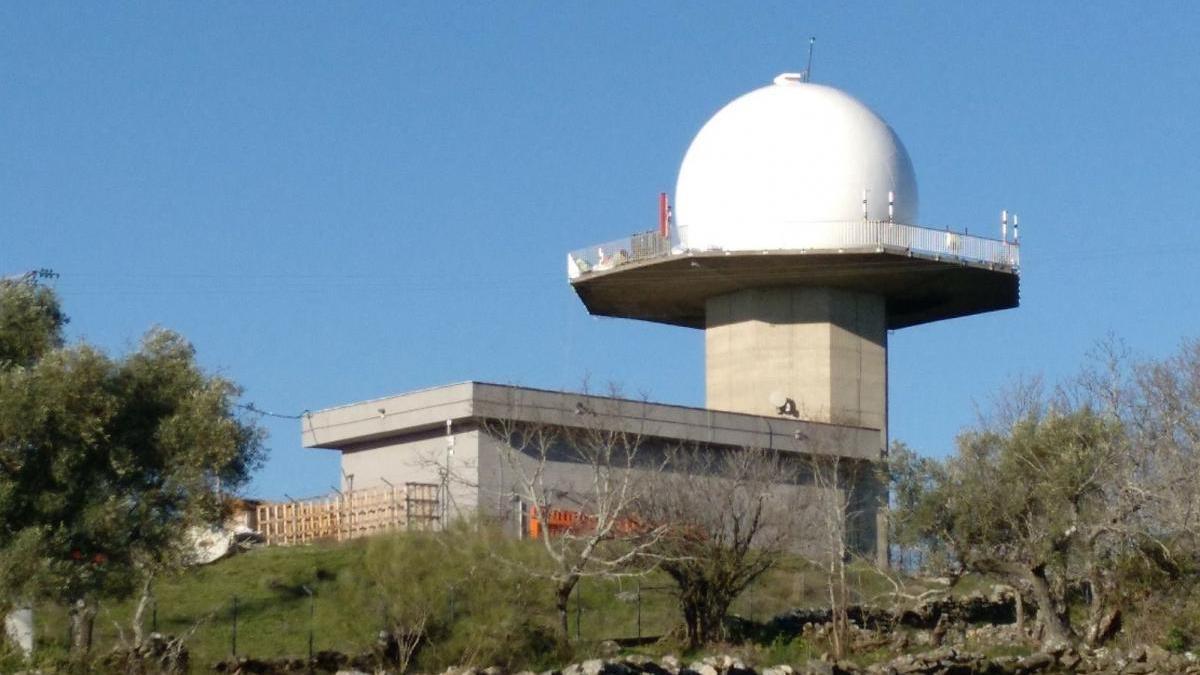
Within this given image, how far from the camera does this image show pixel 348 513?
44.5 metres

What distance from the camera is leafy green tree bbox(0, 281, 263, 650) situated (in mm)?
23188

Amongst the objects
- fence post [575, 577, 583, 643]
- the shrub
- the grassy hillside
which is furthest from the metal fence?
the shrub

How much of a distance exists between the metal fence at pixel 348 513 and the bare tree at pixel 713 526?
5.75 meters

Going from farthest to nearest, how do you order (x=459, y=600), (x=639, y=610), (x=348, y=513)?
(x=348, y=513), (x=639, y=610), (x=459, y=600)

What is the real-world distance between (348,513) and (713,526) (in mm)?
10431

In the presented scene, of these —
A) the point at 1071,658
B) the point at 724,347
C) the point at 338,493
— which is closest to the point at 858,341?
the point at 724,347

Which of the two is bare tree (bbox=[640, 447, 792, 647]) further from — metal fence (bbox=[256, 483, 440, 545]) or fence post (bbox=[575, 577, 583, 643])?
metal fence (bbox=[256, 483, 440, 545])

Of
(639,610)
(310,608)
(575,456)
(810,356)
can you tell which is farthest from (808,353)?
(310,608)

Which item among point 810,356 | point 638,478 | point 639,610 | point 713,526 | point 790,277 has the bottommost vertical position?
point 639,610

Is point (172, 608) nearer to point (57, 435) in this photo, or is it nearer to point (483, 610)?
point (483, 610)

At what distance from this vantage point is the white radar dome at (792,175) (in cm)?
5062

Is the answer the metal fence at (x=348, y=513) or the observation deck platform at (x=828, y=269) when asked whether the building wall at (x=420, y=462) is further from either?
the observation deck platform at (x=828, y=269)

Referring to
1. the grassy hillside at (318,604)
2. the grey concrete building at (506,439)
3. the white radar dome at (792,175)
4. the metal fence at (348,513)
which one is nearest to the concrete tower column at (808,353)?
the grey concrete building at (506,439)

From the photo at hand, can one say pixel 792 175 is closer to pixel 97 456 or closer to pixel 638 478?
pixel 638 478
